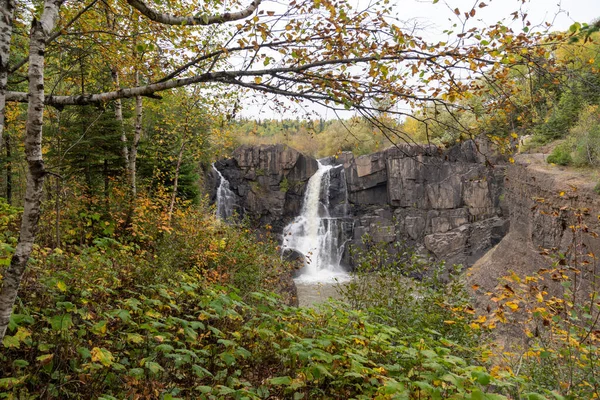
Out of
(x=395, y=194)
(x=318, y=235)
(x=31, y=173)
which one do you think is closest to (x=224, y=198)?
(x=318, y=235)

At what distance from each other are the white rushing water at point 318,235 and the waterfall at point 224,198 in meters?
5.27

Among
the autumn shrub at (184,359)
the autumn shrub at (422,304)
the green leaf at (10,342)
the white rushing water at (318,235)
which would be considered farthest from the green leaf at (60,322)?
the white rushing water at (318,235)

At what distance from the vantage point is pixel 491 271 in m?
14.6

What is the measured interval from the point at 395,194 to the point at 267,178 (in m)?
11.1

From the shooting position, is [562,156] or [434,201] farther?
[434,201]

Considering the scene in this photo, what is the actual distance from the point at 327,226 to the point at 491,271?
46.7 ft

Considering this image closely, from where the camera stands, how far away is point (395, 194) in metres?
26.9

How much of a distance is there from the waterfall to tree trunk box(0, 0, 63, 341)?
85.4 feet

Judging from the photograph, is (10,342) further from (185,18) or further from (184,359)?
(185,18)

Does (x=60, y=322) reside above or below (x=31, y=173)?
below

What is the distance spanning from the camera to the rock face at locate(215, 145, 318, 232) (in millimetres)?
29281

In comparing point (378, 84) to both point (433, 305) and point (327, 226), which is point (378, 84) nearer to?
point (433, 305)

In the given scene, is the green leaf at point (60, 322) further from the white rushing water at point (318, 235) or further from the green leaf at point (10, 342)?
the white rushing water at point (318, 235)

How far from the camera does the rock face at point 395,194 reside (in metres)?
23.6
